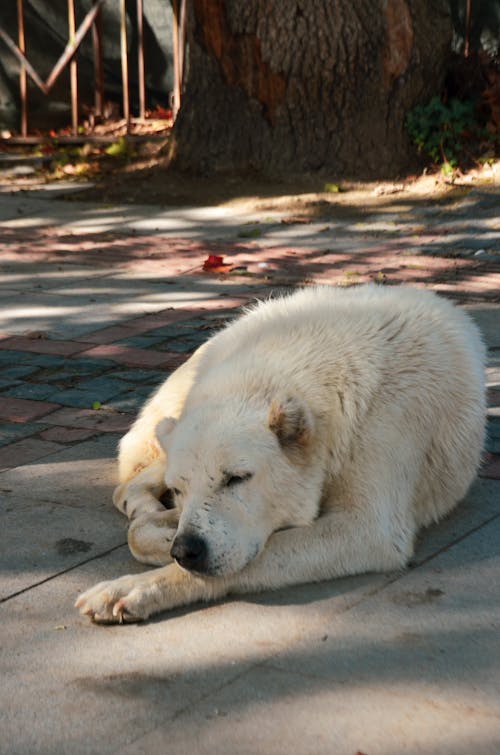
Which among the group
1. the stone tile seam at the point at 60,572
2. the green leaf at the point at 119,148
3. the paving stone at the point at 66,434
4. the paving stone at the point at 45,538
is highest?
the green leaf at the point at 119,148

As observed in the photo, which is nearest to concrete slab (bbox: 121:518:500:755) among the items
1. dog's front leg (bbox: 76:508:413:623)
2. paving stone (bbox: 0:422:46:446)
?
dog's front leg (bbox: 76:508:413:623)

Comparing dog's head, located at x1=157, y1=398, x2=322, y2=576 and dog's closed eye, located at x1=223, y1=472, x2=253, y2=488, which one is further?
dog's closed eye, located at x1=223, y1=472, x2=253, y2=488

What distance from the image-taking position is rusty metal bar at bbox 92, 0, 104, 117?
13969 mm

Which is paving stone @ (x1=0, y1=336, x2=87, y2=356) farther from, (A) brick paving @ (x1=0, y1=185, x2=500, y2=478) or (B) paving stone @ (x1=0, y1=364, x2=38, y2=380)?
(B) paving stone @ (x1=0, y1=364, x2=38, y2=380)

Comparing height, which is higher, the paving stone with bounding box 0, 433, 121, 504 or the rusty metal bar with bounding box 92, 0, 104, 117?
the rusty metal bar with bounding box 92, 0, 104, 117

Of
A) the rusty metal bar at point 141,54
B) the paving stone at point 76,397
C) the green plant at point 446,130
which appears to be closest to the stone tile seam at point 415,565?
the paving stone at point 76,397

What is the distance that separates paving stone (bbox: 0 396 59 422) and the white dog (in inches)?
45.4

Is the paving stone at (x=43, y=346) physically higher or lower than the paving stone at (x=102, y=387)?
higher

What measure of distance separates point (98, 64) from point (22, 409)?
28.7 ft

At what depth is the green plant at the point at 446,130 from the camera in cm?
1162

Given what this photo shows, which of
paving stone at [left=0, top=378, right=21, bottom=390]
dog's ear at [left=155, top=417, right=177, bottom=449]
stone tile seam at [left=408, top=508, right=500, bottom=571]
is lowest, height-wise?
stone tile seam at [left=408, top=508, right=500, bottom=571]

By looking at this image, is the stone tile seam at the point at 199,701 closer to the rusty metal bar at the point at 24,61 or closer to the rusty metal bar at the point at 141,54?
the rusty metal bar at the point at 24,61

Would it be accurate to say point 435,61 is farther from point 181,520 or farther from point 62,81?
point 181,520

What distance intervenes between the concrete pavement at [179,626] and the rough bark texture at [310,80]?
410cm
